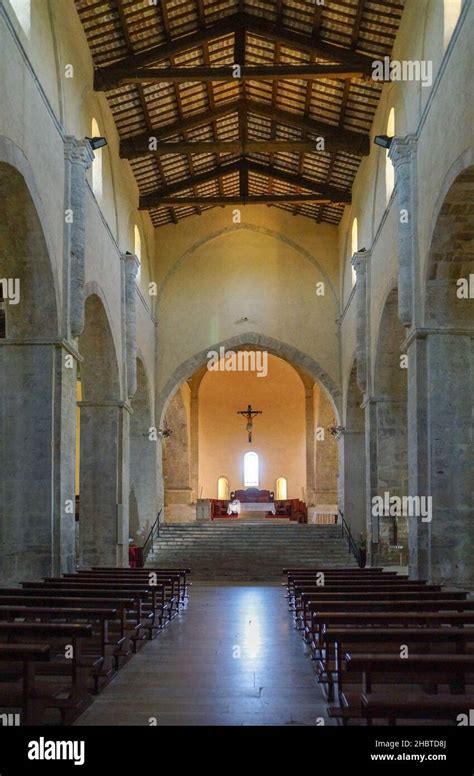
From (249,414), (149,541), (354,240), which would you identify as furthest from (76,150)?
(249,414)

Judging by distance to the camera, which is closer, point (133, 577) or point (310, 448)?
point (133, 577)

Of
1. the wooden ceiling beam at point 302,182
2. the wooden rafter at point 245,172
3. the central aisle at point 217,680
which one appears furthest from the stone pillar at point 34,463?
the wooden ceiling beam at point 302,182

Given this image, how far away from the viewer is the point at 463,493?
611 inches

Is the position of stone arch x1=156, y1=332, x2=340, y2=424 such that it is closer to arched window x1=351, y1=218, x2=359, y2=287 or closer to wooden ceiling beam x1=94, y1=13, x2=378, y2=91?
arched window x1=351, y1=218, x2=359, y2=287

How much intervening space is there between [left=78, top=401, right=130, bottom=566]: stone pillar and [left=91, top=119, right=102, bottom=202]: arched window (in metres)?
5.53

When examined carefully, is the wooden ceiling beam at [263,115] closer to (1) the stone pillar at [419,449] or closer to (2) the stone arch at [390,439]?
(2) the stone arch at [390,439]

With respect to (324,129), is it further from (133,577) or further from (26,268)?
(133,577)

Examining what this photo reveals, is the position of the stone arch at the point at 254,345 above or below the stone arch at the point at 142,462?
above

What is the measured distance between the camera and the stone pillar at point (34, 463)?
605 inches

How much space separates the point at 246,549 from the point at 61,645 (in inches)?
732

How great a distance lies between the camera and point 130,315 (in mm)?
24281

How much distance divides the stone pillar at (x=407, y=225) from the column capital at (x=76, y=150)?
6.17 m
